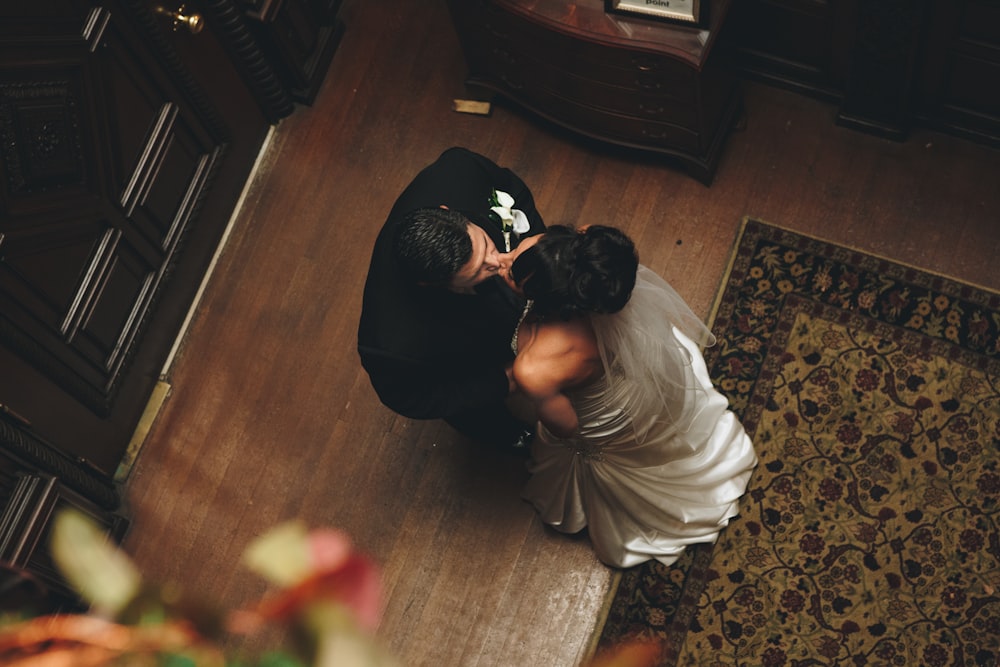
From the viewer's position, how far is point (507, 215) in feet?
9.66

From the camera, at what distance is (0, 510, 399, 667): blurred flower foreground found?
608 millimetres

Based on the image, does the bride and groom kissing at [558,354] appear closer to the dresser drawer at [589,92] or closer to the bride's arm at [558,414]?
the bride's arm at [558,414]

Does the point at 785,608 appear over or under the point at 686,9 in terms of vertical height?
under

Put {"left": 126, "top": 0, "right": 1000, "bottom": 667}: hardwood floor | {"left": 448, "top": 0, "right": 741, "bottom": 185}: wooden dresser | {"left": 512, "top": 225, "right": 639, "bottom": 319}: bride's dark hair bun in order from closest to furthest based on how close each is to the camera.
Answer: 1. {"left": 512, "top": 225, "right": 639, "bottom": 319}: bride's dark hair bun
2. {"left": 448, "top": 0, "right": 741, "bottom": 185}: wooden dresser
3. {"left": 126, "top": 0, "right": 1000, "bottom": 667}: hardwood floor

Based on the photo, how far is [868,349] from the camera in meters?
3.52

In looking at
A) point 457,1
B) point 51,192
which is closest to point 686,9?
point 457,1

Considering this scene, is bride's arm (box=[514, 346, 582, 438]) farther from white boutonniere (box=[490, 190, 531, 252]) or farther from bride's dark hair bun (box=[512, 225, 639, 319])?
white boutonniere (box=[490, 190, 531, 252])

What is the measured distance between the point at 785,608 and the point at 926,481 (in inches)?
25.9

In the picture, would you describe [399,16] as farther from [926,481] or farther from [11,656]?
[11,656]

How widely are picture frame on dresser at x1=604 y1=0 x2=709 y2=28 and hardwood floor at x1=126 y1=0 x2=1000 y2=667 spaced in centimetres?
72

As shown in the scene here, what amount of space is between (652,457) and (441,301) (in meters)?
0.95

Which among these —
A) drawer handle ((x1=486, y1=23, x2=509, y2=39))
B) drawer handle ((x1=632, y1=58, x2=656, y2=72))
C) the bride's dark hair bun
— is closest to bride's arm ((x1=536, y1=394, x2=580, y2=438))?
the bride's dark hair bun

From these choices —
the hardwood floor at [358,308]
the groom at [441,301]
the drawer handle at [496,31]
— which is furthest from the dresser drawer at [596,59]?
the groom at [441,301]

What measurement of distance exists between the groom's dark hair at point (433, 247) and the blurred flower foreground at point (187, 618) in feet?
6.12
